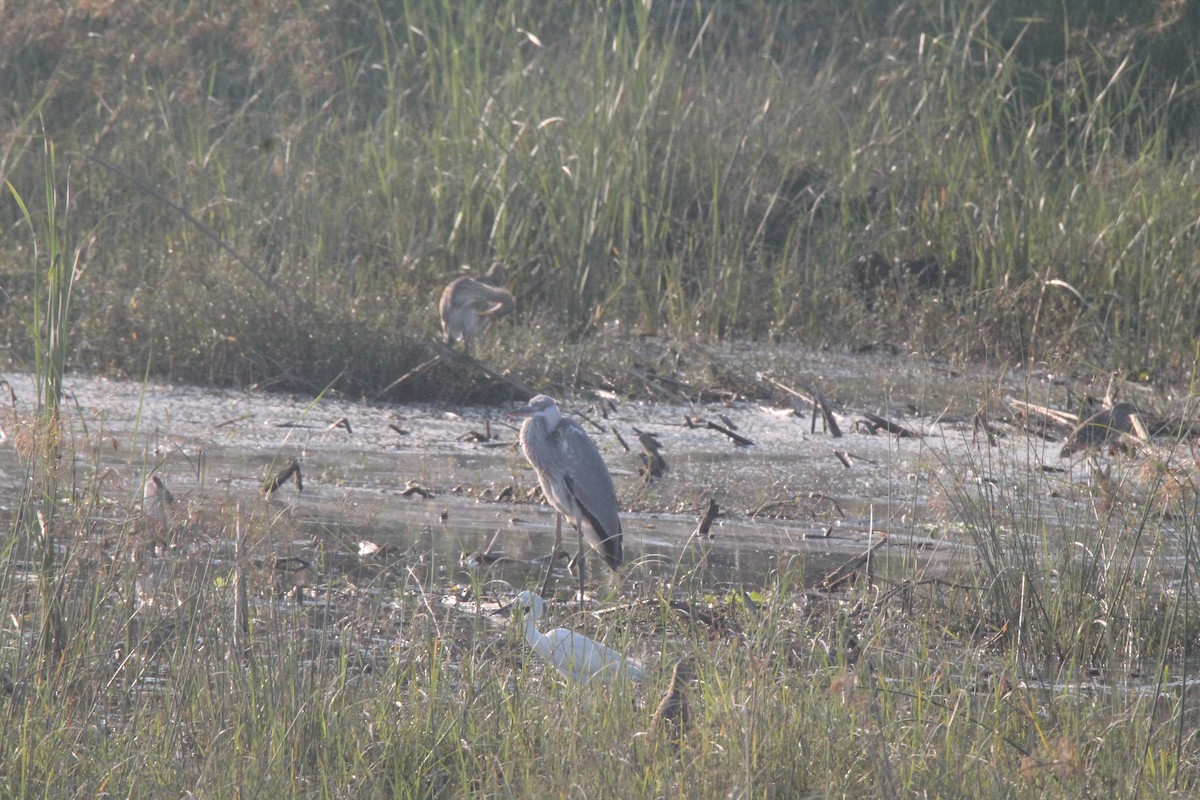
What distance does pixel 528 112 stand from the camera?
33.7 ft

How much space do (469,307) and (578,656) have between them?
491cm

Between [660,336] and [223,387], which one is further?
[660,336]

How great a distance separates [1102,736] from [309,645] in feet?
5.86

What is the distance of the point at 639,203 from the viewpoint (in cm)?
985

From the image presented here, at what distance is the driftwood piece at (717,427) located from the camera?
7027 mm

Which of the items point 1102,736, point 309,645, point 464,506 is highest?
point 1102,736

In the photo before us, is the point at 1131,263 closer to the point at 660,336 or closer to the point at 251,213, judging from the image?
the point at 660,336

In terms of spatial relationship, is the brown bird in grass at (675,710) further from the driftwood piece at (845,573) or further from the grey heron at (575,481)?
the grey heron at (575,481)

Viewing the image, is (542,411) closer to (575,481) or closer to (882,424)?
(575,481)

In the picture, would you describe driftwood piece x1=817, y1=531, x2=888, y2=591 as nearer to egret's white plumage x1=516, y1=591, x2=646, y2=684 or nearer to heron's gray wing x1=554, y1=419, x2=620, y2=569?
heron's gray wing x1=554, y1=419, x2=620, y2=569

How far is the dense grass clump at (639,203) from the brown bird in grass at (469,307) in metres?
0.15

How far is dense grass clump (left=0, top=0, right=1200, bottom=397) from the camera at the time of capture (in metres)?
8.88

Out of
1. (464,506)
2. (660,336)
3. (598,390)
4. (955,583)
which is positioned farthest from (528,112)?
(955,583)

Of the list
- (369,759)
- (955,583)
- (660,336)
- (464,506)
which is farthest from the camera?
(660,336)
